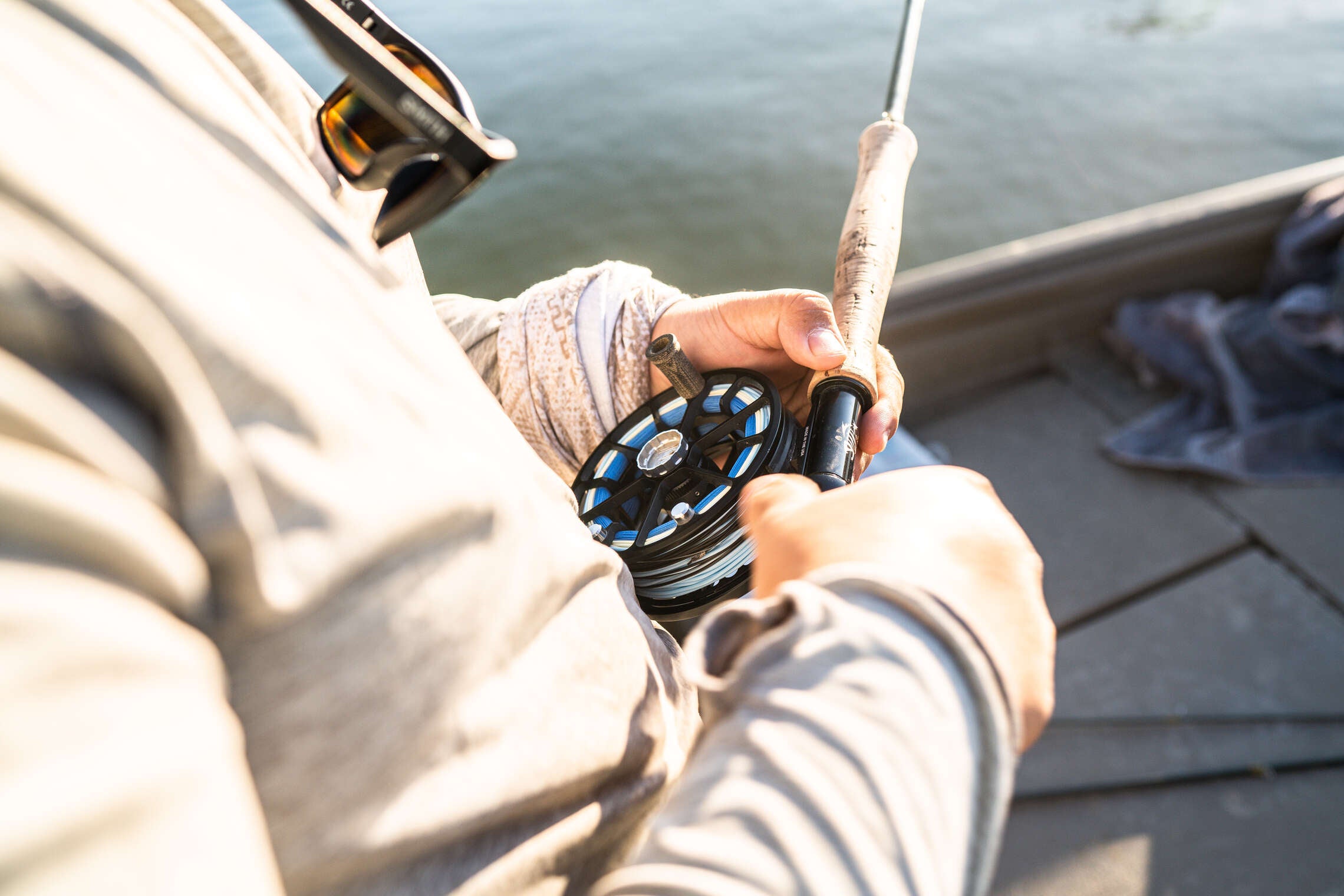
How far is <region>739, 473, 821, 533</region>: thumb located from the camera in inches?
30.7

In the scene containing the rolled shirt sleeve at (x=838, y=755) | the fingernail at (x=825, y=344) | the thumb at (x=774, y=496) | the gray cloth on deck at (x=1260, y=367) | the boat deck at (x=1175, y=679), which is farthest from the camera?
the gray cloth on deck at (x=1260, y=367)

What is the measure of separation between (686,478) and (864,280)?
45cm

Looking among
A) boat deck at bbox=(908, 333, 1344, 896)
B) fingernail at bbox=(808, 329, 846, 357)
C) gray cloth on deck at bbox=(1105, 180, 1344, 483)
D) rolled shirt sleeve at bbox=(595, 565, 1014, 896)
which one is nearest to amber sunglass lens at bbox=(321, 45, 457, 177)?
rolled shirt sleeve at bbox=(595, 565, 1014, 896)

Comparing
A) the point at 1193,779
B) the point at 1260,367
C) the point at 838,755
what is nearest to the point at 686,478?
the point at 838,755

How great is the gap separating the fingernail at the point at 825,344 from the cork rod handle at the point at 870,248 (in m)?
0.02

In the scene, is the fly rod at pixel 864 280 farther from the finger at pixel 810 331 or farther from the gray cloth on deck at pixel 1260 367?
the gray cloth on deck at pixel 1260 367

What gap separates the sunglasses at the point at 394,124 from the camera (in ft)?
1.88

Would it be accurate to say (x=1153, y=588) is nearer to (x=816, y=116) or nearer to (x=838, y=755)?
(x=838, y=755)

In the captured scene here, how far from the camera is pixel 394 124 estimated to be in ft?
1.98

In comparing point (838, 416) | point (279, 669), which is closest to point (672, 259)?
point (838, 416)

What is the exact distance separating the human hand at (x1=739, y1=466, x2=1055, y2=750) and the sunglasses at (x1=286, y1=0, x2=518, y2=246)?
15.6 inches

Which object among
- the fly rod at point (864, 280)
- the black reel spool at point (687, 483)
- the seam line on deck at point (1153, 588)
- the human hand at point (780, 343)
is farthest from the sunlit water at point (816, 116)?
the black reel spool at point (687, 483)

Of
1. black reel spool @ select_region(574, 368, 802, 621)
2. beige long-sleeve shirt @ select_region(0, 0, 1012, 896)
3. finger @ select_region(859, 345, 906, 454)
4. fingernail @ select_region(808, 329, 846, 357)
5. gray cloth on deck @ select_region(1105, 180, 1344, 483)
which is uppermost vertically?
beige long-sleeve shirt @ select_region(0, 0, 1012, 896)

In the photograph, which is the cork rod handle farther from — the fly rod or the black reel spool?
the black reel spool
